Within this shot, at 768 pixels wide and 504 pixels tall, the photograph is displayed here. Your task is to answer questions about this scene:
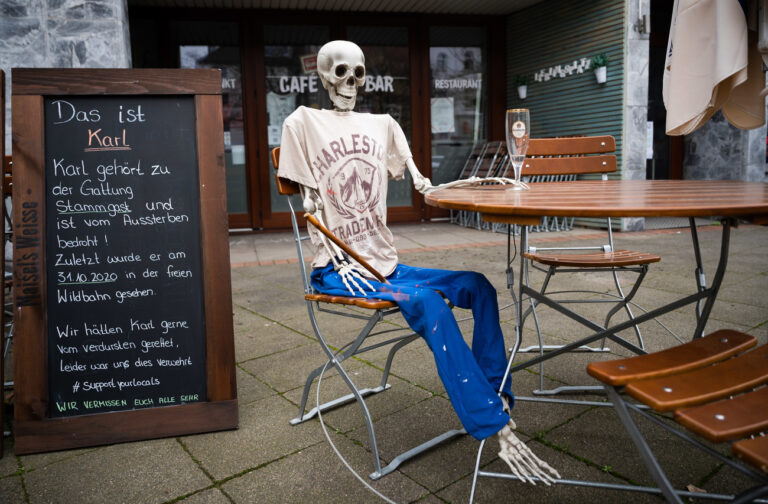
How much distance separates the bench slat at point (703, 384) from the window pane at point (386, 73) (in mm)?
7153

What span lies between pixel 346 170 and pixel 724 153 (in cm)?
841

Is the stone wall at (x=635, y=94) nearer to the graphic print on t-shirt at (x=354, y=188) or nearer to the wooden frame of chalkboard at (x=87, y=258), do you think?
the graphic print on t-shirt at (x=354, y=188)

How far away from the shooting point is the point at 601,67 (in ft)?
24.2

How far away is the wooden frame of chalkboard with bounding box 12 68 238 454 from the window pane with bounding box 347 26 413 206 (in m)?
6.14

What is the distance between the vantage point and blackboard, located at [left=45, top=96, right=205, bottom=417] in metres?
2.21

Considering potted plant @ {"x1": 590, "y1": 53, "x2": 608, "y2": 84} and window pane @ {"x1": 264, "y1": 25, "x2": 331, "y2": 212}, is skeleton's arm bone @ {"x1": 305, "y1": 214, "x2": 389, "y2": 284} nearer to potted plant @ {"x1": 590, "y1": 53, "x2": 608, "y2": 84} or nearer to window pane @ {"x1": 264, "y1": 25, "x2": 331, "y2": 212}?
window pane @ {"x1": 264, "y1": 25, "x2": 331, "y2": 212}

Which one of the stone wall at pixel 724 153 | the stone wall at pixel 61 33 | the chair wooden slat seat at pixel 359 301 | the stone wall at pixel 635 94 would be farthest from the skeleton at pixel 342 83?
the stone wall at pixel 724 153

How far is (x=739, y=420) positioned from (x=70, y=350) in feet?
7.03

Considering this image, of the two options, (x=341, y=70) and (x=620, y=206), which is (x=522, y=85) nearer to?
(x=341, y=70)

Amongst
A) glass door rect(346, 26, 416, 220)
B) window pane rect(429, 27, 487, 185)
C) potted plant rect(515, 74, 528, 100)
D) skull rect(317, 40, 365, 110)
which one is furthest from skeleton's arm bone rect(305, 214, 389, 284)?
potted plant rect(515, 74, 528, 100)

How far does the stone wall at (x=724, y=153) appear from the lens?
8391 millimetres

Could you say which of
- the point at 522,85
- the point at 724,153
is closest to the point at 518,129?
the point at 522,85

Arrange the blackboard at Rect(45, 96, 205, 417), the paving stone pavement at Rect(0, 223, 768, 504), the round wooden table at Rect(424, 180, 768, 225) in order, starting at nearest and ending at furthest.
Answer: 1. the round wooden table at Rect(424, 180, 768, 225)
2. the paving stone pavement at Rect(0, 223, 768, 504)
3. the blackboard at Rect(45, 96, 205, 417)

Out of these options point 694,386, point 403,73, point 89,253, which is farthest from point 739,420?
point 403,73
